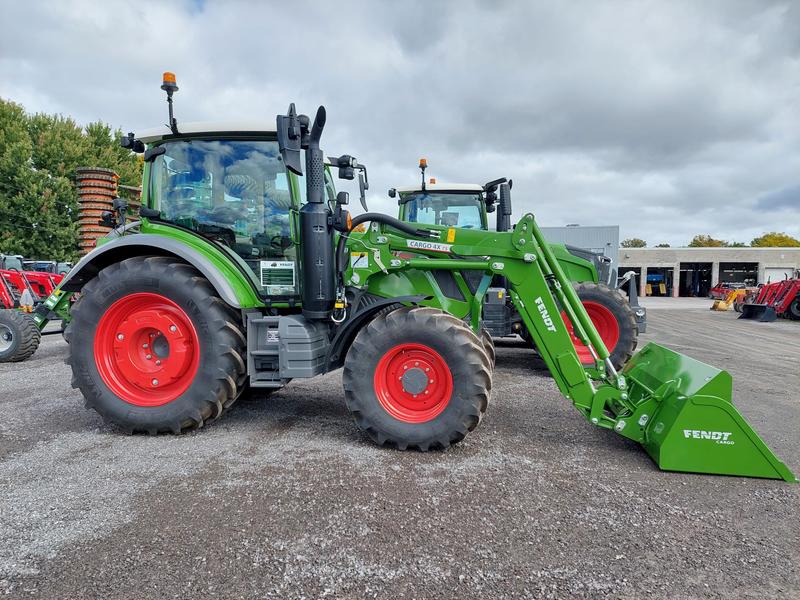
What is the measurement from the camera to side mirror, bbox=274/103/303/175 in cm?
337

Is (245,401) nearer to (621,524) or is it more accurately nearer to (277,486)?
(277,486)

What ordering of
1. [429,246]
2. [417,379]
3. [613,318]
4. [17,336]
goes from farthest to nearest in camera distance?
[17,336] → [613,318] → [429,246] → [417,379]

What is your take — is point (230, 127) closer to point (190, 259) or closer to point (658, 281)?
point (190, 259)

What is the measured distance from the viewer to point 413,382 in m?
3.51

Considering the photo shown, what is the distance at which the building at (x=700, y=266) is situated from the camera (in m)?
43.1

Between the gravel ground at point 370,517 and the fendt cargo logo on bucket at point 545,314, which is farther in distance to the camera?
the fendt cargo logo on bucket at point 545,314

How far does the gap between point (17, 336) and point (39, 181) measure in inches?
823

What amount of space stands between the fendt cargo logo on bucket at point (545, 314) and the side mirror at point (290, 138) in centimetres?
205

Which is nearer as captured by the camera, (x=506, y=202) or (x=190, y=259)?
(x=190, y=259)

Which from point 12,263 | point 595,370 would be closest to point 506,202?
point 595,370

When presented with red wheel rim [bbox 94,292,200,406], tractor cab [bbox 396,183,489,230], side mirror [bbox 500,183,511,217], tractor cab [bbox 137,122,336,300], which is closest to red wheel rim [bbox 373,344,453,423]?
tractor cab [bbox 137,122,336,300]

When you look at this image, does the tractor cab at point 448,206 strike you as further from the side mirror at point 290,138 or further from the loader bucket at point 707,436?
the loader bucket at point 707,436

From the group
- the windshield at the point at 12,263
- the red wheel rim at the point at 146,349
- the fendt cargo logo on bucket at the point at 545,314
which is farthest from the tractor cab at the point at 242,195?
the windshield at the point at 12,263

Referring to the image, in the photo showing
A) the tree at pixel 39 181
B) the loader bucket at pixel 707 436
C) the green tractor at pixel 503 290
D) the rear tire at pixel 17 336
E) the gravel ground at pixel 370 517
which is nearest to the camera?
the gravel ground at pixel 370 517
